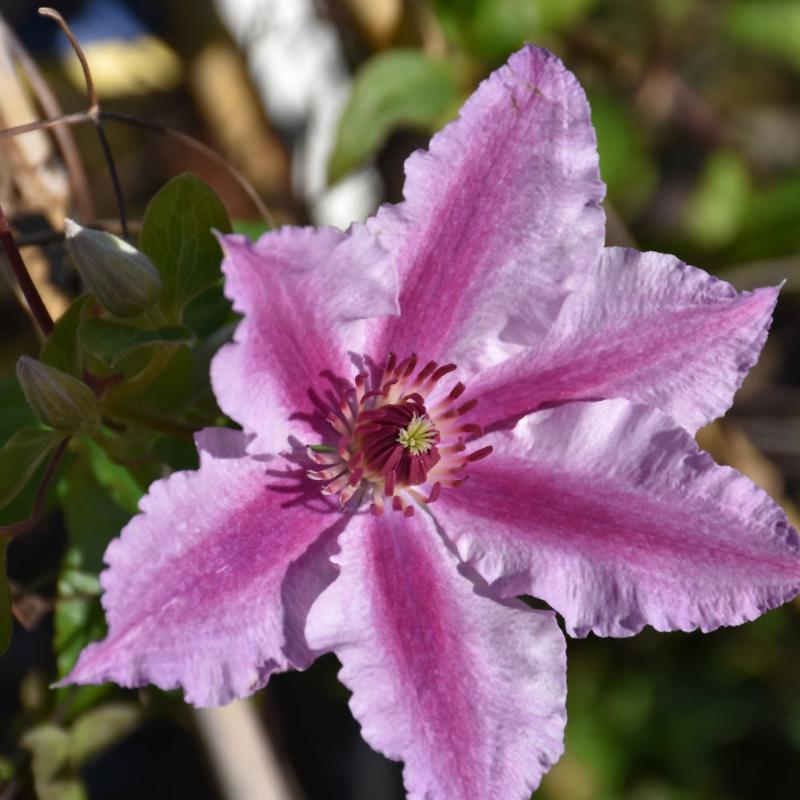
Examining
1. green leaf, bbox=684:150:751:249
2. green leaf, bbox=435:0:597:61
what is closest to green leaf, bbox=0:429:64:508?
green leaf, bbox=435:0:597:61

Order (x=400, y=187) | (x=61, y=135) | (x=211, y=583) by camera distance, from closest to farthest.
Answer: (x=211, y=583), (x=61, y=135), (x=400, y=187)

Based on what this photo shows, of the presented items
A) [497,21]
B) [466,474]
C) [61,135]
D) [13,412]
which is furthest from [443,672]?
[497,21]

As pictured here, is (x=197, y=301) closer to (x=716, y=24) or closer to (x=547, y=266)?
(x=547, y=266)

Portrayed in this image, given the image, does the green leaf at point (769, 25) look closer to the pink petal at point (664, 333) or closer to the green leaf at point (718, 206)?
the green leaf at point (718, 206)

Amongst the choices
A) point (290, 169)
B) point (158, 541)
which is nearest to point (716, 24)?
point (290, 169)

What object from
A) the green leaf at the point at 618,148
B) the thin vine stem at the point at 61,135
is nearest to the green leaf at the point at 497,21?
the green leaf at the point at 618,148

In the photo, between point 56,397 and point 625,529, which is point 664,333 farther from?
point 56,397
